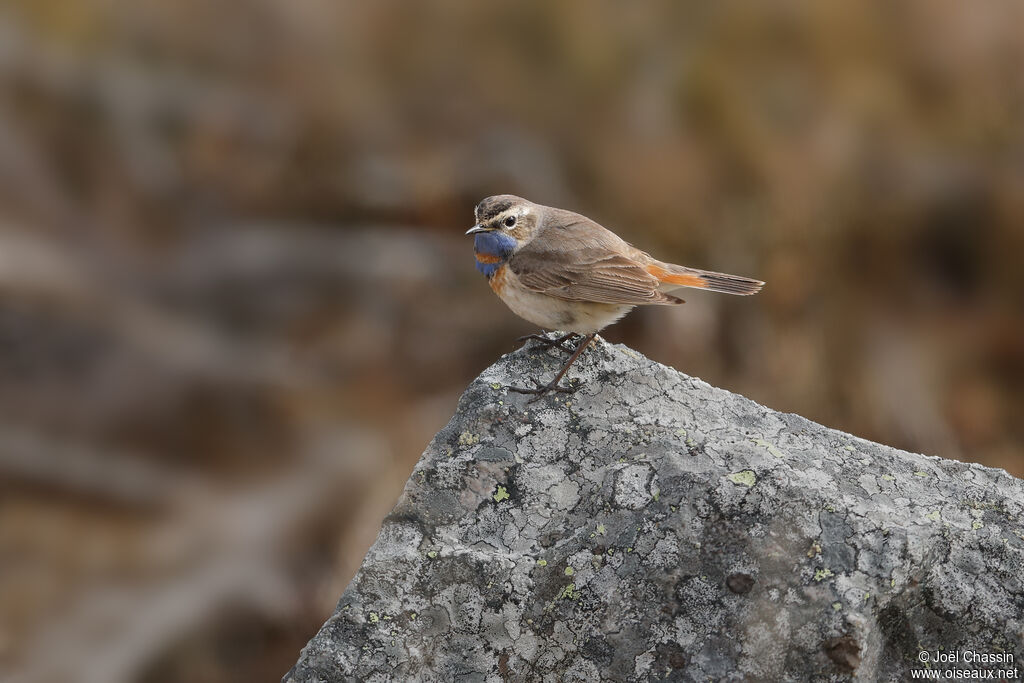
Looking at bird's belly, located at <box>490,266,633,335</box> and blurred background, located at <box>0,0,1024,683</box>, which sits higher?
blurred background, located at <box>0,0,1024,683</box>

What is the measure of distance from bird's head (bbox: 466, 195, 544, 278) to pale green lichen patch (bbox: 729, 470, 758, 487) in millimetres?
1811

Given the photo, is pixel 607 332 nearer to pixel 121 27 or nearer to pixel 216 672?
pixel 216 672

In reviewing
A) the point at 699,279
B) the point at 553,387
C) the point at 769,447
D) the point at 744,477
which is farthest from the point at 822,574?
the point at 699,279

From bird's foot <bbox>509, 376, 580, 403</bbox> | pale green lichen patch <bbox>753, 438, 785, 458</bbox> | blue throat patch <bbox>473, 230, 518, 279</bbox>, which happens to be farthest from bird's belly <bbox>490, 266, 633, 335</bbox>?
pale green lichen patch <bbox>753, 438, 785, 458</bbox>

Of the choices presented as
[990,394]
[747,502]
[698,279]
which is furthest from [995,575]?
[990,394]

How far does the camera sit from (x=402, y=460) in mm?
10008

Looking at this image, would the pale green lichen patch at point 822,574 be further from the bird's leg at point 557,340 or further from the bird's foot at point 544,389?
the bird's leg at point 557,340

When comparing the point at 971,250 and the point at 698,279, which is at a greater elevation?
the point at 971,250

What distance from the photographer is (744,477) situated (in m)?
3.50

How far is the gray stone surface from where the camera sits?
325 cm

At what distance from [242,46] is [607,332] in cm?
534

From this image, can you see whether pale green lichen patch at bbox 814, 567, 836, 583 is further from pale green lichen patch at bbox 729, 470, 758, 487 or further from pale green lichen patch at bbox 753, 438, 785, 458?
pale green lichen patch at bbox 753, 438, 785, 458

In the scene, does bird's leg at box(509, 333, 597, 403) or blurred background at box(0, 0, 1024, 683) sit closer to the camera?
bird's leg at box(509, 333, 597, 403)

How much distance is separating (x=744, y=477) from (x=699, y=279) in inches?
60.1
